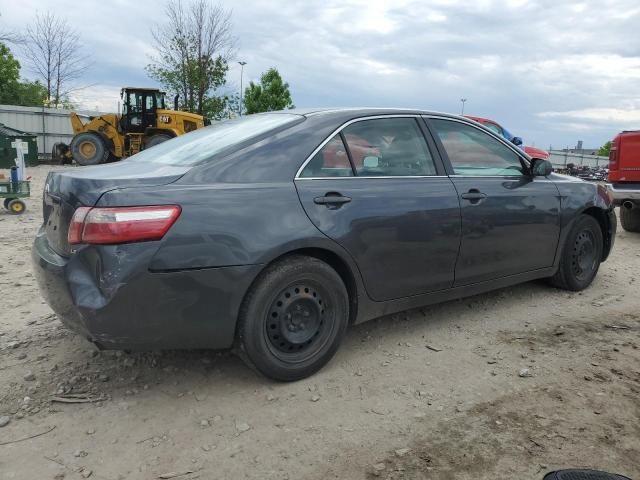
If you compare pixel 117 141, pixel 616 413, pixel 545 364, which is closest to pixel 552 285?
pixel 545 364

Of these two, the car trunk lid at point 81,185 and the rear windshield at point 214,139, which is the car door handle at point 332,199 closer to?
the rear windshield at point 214,139

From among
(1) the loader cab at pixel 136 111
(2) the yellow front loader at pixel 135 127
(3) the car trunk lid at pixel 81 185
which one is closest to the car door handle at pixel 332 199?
(3) the car trunk lid at pixel 81 185

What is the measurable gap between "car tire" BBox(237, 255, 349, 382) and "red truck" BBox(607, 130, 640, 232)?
19.0 feet

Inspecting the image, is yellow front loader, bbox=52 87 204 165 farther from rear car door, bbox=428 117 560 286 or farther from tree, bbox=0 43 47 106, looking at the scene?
tree, bbox=0 43 47 106

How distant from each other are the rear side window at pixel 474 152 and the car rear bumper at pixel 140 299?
186 centimetres

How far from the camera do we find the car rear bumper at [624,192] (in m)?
7.23

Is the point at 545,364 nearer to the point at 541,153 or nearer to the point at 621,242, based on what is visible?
the point at 621,242

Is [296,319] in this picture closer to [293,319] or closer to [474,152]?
[293,319]

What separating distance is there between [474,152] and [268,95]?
30.6 m

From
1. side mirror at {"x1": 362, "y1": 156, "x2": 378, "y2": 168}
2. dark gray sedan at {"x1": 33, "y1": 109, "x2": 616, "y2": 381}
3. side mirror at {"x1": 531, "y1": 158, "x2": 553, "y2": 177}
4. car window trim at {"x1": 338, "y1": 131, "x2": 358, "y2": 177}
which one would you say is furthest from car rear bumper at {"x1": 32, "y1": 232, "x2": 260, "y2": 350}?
side mirror at {"x1": 531, "y1": 158, "x2": 553, "y2": 177}

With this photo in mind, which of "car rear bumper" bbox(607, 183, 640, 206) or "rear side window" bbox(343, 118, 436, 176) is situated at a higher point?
"rear side window" bbox(343, 118, 436, 176)

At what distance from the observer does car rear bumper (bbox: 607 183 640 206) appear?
23.7 ft

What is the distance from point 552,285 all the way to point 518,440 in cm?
270

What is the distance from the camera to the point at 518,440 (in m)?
2.58
